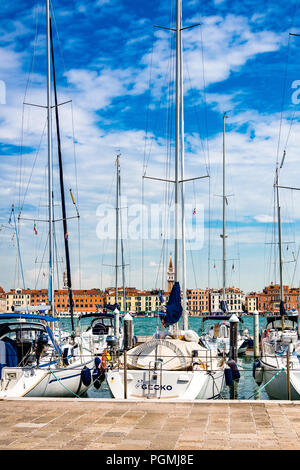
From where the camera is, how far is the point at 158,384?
14383 mm

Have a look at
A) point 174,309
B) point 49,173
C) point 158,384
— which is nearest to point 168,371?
point 158,384

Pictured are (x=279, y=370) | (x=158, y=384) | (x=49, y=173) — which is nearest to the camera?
(x=158, y=384)

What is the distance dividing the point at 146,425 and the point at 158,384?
5.16 metres

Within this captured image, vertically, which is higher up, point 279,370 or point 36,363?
point 36,363

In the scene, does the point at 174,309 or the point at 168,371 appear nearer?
the point at 168,371

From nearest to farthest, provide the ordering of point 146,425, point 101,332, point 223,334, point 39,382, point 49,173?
point 146,425, point 39,382, point 49,173, point 101,332, point 223,334

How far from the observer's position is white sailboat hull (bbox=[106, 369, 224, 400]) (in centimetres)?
1432

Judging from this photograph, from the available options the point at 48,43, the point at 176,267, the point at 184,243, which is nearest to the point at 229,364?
the point at 176,267

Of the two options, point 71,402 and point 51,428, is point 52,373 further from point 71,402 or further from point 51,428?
point 51,428

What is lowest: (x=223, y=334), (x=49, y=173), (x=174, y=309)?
(x=223, y=334)

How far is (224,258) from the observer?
43438mm

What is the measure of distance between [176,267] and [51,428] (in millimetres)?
12430

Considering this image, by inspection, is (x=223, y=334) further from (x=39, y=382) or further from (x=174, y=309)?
(x=39, y=382)

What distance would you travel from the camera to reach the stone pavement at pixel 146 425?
800 centimetres
